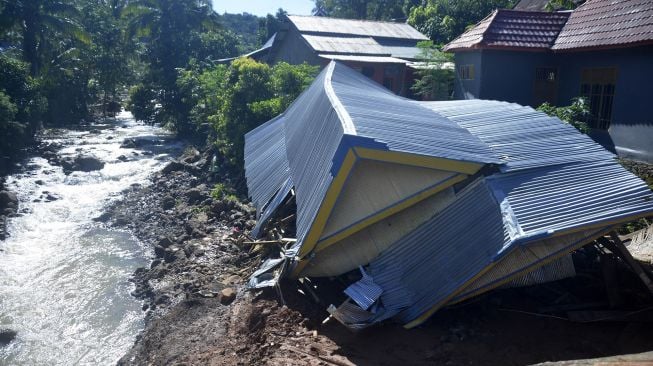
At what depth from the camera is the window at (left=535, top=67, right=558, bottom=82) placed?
1578 centimetres

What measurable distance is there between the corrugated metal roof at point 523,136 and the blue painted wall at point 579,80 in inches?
145

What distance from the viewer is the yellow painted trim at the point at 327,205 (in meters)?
7.19

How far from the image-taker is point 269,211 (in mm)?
10344

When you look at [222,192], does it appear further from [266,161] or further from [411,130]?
[411,130]

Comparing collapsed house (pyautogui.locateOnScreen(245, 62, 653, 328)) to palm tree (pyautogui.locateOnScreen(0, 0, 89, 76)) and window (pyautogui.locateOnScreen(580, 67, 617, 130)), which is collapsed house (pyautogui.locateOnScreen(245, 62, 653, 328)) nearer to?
window (pyautogui.locateOnScreen(580, 67, 617, 130))

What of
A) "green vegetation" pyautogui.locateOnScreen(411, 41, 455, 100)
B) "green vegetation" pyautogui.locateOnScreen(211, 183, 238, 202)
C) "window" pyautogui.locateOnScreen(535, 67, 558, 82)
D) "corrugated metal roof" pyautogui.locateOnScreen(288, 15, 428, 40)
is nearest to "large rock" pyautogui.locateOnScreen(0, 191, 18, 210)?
"green vegetation" pyautogui.locateOnScreen(211, 183, 238, 202)

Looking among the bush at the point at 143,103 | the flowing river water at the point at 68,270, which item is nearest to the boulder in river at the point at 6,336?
the flowing river water at the point at 68,270

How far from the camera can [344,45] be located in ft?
84.9

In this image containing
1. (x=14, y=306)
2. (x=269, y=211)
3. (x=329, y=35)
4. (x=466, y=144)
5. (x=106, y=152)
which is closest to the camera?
(x=466, y=144)

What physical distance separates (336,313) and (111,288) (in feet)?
23.3

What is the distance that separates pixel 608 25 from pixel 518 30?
2.97 meters

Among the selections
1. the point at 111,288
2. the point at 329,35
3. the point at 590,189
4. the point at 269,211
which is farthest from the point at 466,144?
the point at 329,35

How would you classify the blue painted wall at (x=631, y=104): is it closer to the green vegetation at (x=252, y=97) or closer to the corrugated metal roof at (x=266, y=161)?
the corrugated metal roof at (x=266, y=161)

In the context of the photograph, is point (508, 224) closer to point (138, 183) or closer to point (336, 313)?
point (336, 313)
